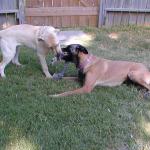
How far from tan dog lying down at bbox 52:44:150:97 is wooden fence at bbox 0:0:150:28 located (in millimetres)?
3534

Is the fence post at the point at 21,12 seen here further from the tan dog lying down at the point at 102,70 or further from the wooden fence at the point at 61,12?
the tan dog lying down at the point at 102,70

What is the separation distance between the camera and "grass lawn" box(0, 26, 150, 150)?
155 inches

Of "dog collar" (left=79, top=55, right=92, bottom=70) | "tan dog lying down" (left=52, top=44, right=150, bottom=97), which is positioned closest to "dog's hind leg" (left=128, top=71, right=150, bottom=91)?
"tan dog lying down" (left=52, top=44, right=150, bottom=97)

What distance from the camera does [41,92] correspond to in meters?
5.14

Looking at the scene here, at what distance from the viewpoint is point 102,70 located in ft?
17.5

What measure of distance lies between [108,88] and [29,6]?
401cm

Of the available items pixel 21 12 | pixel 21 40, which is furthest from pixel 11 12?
pixel 21 40

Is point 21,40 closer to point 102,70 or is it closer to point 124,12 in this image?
point 102,70

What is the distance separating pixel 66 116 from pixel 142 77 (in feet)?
4.60

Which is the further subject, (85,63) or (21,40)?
(21,40)

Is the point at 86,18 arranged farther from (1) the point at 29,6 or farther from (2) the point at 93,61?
(2) the point at 93,61

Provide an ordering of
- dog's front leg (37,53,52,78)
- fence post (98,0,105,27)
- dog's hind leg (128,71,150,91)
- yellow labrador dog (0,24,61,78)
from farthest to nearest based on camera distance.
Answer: fence post (98,0,105,27) → dog's front leg (37,53,52,78) → yellow labrador dog (0,24,61,78) → dog's hind leg (128,71,150,91)

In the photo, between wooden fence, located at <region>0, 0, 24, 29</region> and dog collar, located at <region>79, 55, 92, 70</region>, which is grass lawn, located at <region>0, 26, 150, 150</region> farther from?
wooden fence, located at <region>0, 0, 24, 29</region>

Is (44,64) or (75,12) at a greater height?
(75,12)
